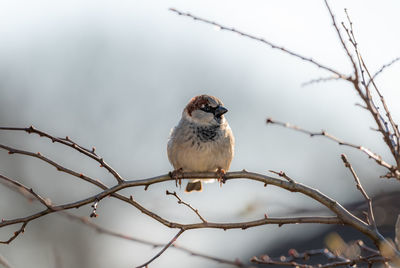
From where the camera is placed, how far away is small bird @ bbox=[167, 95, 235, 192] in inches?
162

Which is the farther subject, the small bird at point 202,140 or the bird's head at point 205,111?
the bird's head at point 205,111

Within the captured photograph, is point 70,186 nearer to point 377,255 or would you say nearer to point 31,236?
point 31,236

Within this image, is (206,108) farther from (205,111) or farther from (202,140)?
(202,140)

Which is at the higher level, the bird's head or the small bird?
the bird's head

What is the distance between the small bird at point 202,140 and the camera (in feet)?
13.5

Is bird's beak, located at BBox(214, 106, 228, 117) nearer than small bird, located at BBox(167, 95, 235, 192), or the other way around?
small bird, located at BBox(167, 95, 235, 192)

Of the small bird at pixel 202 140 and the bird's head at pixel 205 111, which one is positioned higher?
the bird's head at pixel 205 111

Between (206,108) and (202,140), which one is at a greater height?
(206,108)

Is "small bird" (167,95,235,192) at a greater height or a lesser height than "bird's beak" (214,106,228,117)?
lesser

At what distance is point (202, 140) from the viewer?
419 centimetres

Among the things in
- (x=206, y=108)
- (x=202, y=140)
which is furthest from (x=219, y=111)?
(x=202, y=140)

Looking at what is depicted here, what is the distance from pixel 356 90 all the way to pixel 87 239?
1458 centimetres

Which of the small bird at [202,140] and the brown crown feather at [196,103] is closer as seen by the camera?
the small bird at [202,140]

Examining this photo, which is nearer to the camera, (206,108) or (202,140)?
(202,140)
